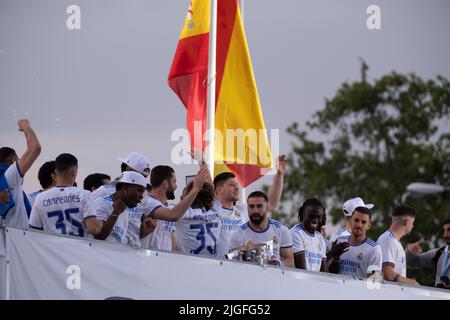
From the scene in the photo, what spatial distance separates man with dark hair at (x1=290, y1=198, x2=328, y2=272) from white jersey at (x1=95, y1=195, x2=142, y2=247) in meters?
1.44

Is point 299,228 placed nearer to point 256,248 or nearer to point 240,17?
point 256,248

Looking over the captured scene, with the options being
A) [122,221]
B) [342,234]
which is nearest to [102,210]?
[122,221]

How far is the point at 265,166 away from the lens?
49.4 feet

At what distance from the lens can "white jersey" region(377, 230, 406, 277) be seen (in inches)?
496

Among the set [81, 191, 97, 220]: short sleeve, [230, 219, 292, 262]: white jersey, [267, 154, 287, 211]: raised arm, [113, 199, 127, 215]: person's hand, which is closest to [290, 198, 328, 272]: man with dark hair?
[230, 219, 292, 262]: white jersey

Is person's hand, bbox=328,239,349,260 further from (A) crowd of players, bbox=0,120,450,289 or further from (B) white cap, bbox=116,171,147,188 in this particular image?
(B) white cap, bbox=116,171,147,188

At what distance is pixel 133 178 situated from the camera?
10836mm

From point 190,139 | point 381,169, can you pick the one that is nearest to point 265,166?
point 190,139

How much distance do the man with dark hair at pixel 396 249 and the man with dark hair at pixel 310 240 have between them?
2.02 feet

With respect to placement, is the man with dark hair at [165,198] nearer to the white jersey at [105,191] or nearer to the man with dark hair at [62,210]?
the white jersey at [105,191]

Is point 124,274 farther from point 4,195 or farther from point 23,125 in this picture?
point 23,125

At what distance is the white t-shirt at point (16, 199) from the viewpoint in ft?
35.4

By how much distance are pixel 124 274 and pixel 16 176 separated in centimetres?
137
